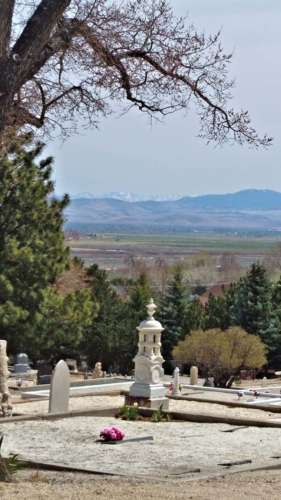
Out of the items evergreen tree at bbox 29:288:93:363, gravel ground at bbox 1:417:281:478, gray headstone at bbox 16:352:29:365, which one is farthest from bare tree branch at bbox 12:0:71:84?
evergreen tree at bbox 29:288:93:363

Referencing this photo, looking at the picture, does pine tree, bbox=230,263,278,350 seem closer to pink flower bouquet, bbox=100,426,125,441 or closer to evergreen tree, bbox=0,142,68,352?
evergreen tree, bbox=0,142,68,352

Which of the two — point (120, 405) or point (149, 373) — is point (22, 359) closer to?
point (149, 373)

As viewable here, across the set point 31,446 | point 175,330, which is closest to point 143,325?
point 31,446

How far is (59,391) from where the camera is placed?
18438 mm

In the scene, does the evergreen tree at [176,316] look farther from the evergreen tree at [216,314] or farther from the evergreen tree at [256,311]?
the evergreen tree at [256,311]

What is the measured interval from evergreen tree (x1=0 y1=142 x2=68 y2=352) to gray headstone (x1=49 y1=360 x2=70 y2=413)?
21066mm

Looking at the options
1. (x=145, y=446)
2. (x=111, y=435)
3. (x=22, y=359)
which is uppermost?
(x=111, y=435)

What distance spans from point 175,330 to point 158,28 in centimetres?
4779

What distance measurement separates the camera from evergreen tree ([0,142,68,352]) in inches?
1585

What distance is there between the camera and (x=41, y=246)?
41.1 m

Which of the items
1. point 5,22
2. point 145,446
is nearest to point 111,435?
point 145,446

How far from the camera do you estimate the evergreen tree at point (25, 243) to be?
40250mm

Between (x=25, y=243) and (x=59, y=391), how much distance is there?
23.1 m

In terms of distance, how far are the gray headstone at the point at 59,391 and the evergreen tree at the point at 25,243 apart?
21.1 m
